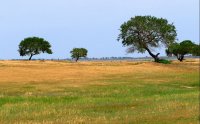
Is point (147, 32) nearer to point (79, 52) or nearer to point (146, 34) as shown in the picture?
point (146, 34)

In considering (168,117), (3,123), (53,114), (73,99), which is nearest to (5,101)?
(73,99)

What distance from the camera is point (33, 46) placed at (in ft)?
402

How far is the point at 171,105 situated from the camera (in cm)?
2005

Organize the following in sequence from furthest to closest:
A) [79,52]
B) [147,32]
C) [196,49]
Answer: [79,52]
[196,49]
[147,32]

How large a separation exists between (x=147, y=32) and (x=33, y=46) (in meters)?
48.0

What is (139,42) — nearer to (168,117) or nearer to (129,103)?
(129,103)

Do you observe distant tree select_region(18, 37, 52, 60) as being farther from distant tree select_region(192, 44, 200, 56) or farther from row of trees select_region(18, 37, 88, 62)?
distant tree select_region(192, 44, 200, 56)

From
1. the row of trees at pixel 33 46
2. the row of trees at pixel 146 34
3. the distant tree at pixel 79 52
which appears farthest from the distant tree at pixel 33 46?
the row of trees at pixel 146 34

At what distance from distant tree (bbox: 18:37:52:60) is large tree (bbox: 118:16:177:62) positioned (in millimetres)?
43287

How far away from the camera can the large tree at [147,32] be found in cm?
8244

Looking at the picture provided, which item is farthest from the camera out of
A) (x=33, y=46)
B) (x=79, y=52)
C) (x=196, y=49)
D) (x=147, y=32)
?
(x=79, y=52)

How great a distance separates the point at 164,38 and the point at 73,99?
60608 millimetres

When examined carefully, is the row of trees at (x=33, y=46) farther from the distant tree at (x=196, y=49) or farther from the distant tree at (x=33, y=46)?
the distant tree at (x=196, y=49)

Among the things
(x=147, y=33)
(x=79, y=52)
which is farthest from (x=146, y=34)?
(x=79, y=52)
